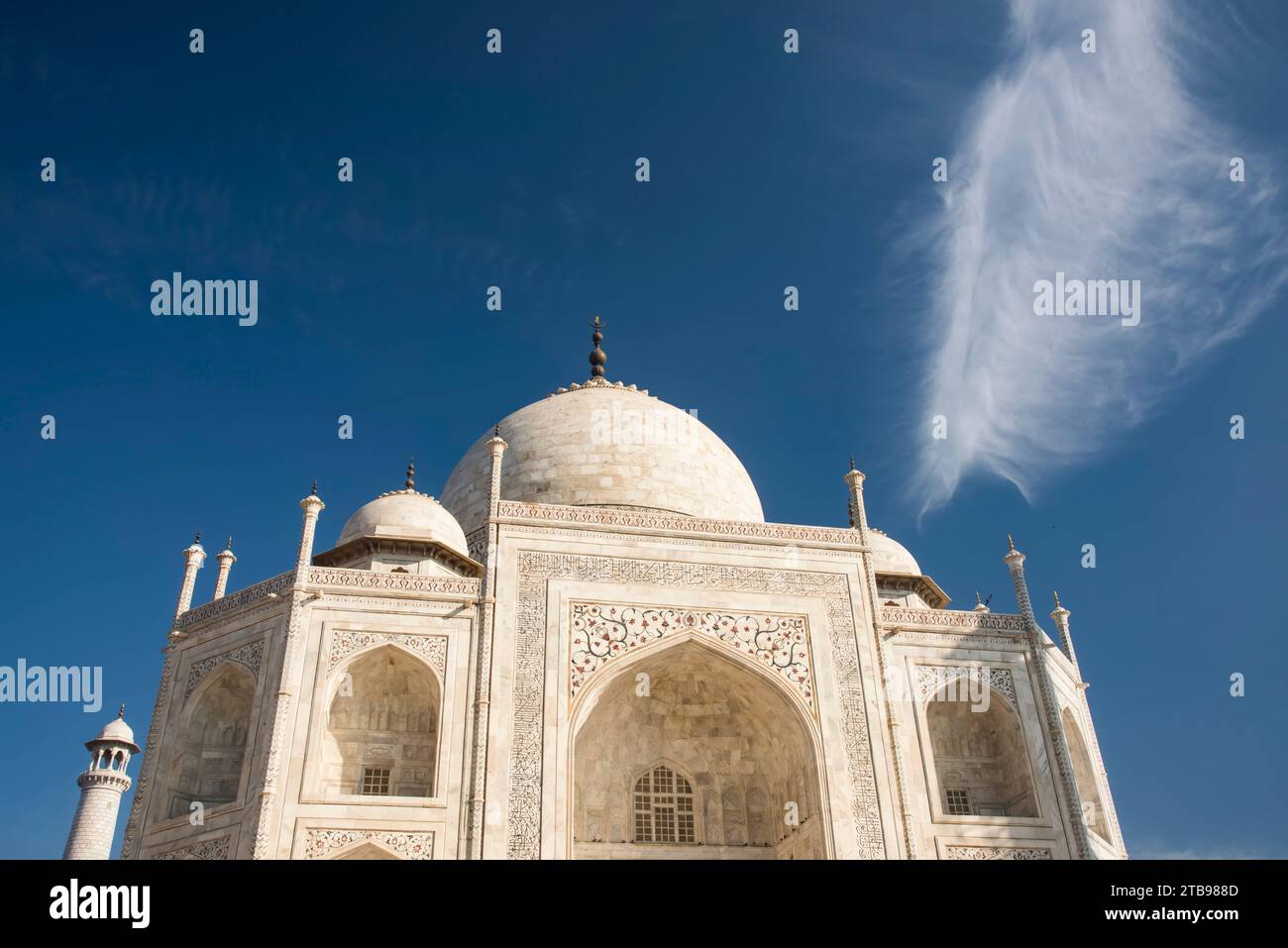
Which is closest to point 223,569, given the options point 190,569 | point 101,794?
point 190,569

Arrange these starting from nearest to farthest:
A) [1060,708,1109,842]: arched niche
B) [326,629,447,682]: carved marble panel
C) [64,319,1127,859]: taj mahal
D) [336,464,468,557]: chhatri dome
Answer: [64,319,1127,859]: taj mahal < [326,629,447,682]: carved marble panel < [1060,708,1109,842]: arched niche < [336,464,468,557]: chhatri dome

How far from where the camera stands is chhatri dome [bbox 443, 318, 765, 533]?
810 inches

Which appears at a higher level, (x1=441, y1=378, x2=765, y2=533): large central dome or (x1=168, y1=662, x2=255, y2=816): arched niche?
(x1=441, y1=378, x2=765, y2=533): large central dome

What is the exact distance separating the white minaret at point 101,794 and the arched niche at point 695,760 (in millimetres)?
18355

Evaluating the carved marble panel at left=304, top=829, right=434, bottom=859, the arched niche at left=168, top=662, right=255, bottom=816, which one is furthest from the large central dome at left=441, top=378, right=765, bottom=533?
the carved marble panel at left=304, top=829, right=434, bottom=859

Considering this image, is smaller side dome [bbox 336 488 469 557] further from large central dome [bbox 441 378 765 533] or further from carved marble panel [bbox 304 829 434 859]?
carved marble panel [bbox 304 829 434 859]

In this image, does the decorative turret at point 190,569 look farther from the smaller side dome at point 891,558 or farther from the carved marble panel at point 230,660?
the smaller side dome at point 891,558

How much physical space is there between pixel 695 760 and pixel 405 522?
6.34 meters

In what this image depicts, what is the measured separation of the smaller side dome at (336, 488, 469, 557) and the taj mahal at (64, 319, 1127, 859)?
0.25 ft

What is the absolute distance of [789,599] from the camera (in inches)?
681

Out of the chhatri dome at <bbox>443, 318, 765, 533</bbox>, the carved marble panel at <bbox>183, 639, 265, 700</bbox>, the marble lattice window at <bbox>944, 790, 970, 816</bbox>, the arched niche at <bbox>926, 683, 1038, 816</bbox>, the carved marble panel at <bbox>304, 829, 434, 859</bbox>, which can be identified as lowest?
the carved marble panel at <bbox>304, 829, 434, 859</bbox>

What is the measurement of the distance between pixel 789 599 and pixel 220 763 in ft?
28.9
